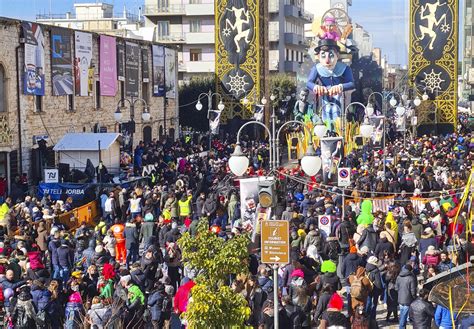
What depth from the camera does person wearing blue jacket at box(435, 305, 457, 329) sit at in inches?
523

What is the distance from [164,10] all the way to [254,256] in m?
63.5

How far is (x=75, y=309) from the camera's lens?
1376 centimetres

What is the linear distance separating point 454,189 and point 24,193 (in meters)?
13.6

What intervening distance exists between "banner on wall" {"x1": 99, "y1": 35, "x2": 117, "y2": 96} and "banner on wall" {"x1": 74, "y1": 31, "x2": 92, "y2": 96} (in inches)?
66.4

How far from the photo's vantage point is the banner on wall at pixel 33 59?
35.7 meters

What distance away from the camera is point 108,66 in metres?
44.6

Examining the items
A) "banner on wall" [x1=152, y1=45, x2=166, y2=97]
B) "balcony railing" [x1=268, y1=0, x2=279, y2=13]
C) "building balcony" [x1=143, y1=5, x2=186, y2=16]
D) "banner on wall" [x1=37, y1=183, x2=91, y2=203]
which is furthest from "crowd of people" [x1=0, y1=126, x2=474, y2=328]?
"balcony railing" [x1=268, y1=0, x2=279, y2=13]

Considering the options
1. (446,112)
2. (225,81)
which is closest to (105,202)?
(225,81)

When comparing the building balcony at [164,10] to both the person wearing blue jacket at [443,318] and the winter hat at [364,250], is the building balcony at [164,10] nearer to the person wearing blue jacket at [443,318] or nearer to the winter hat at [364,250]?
the winter hat at [364,250]

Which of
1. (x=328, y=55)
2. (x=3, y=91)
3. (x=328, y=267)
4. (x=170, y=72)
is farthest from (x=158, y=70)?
(x=328, y=267)

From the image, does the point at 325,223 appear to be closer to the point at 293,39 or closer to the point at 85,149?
the point at 85,149

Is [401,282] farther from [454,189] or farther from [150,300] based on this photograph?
[454,189]

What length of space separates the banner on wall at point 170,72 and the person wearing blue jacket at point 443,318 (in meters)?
42.0

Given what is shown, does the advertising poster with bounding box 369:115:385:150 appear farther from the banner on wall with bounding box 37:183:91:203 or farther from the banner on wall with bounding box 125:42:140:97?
the banner on wall with bounding box 37:183:91:203
